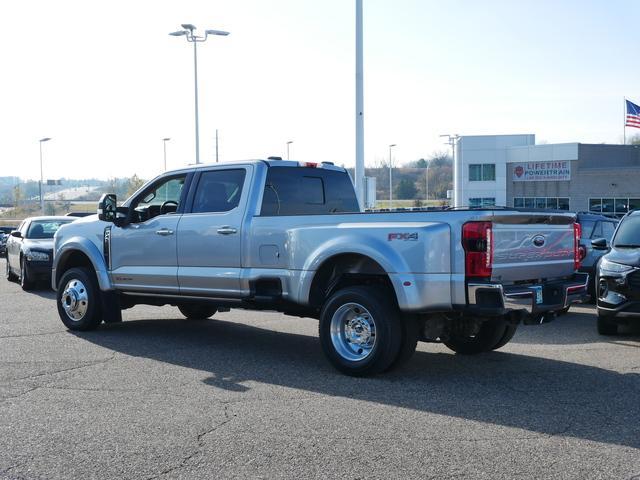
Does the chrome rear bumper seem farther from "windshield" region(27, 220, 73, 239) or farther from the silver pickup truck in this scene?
"windshield" region(27, 220, 73, 239)

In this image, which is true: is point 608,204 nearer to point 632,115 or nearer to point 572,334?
point 632,115

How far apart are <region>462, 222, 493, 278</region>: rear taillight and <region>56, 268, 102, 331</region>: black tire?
5388mm

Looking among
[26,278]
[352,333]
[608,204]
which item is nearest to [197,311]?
[352,333]

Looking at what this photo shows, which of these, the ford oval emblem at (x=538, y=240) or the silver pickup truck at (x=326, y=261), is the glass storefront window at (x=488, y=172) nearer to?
the silver pickup truck at (x=326, y=261)

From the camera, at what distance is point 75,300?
10234 millimetres

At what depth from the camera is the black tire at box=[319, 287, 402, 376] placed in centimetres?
713

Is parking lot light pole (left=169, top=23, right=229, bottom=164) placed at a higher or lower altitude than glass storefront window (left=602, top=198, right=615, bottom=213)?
higher

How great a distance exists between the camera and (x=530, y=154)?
6406 cm

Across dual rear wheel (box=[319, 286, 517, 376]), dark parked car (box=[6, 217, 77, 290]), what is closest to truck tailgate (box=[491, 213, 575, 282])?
dual rear wheel (box=[319, 286, 517, 376])

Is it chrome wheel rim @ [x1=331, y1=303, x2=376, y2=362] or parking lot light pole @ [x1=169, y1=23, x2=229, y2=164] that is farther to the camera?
parking lot light pole @ [x1=169, y1=23, x2=229, y2=164]

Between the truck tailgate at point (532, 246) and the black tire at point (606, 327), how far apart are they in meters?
2.50

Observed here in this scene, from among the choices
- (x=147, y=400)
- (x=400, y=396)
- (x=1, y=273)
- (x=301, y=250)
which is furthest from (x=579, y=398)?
(x=1, y=273)

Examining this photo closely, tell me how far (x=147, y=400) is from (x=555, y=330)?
20.1ft

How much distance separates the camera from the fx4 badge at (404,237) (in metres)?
6.88
